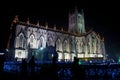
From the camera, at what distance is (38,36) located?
5412 cm

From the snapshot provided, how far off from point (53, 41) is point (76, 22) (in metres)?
25.1

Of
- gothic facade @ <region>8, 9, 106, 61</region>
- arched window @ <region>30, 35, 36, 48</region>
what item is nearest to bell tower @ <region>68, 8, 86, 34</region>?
gothic facade @ <region>8, 9, 106, 61</region>

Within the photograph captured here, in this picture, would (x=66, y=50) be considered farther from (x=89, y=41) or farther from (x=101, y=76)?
(x=101, y=76)

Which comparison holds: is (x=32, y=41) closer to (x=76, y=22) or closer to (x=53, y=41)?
(x=53, y=41)

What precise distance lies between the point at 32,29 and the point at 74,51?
24400 mm

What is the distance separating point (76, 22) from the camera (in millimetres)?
78375

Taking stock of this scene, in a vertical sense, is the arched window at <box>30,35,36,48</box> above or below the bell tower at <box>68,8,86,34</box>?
below

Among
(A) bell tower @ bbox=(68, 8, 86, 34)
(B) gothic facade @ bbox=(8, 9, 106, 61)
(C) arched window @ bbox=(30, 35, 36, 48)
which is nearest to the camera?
(B) gothic facade @ bbox=(8, 9, 106, 61)

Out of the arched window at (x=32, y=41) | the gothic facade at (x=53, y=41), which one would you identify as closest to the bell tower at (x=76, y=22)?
the gothic facade at (x=53, y=41)

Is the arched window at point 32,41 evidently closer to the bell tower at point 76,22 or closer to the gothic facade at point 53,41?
the gothic facade at point 53,41

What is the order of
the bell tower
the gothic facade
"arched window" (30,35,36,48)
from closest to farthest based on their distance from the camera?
1. the gothic facade
2. "arched window" (30,35,36,48)
3. the bell tower

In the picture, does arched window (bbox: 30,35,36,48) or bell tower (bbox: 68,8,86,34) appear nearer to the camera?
arched window (bbox: 30,35,36,48)

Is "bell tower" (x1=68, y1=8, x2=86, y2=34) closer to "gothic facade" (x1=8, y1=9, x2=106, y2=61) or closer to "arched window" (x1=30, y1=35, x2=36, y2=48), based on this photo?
"gothic facade" (x1=8, y1=9, x2=106, y2=61)

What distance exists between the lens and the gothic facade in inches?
1864
